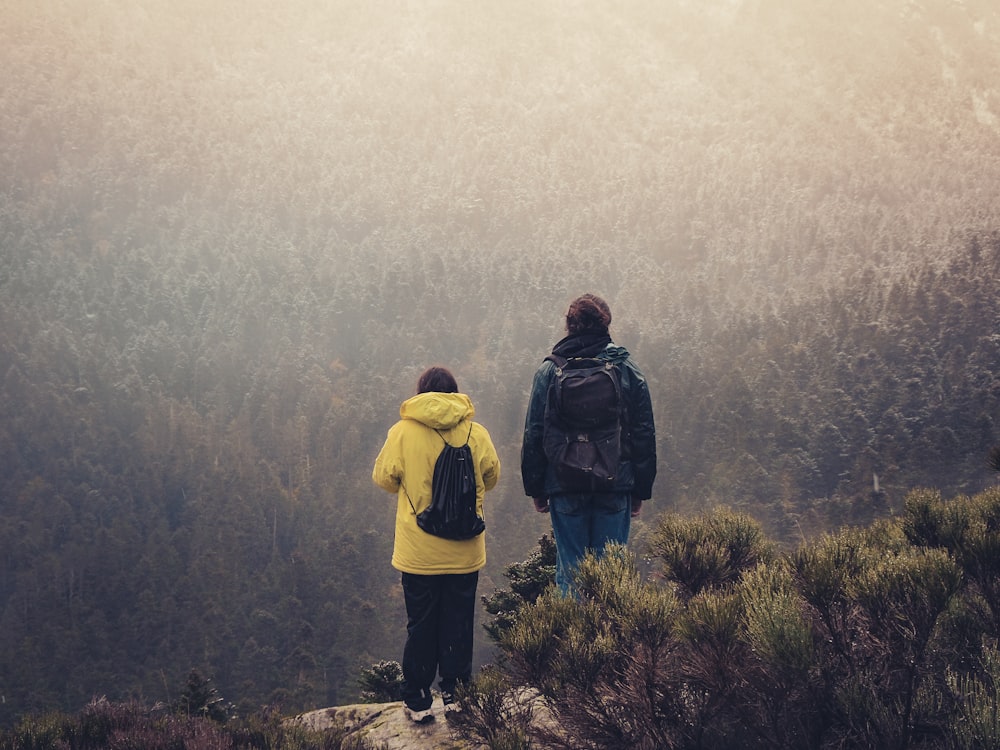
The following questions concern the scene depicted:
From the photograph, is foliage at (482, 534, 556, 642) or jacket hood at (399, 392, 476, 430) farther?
foliage at (482, 534, 556, 642)

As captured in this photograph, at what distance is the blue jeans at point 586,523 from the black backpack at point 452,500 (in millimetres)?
558

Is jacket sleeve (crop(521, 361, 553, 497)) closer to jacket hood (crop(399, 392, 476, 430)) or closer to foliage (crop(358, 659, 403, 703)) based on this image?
A: jacket hood (crop(399, 392, 476, 430))

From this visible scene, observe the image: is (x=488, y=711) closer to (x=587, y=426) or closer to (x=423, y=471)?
(x=423, y=471)

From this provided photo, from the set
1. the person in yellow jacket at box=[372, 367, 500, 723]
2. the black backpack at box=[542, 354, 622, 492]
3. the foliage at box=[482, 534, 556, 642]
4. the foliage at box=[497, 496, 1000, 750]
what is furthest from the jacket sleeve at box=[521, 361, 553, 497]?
the foliage at box=[482, 534, 556, 642]

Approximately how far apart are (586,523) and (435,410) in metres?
1.30

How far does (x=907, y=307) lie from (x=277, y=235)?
21.4m

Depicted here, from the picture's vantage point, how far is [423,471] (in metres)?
4.83

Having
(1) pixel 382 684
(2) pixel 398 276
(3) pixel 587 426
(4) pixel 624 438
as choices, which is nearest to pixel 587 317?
(3) pixel 587 426

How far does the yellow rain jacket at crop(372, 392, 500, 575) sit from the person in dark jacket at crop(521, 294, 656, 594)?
369mm

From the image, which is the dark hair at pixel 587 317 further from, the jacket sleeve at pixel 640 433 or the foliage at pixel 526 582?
the foliage at pixel 526 582

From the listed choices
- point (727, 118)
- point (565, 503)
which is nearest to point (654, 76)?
point (727, 118)

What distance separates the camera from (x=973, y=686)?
9.62 feet

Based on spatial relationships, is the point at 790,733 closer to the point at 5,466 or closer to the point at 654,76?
the point at 5,466

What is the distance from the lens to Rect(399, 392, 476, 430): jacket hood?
4766mm
